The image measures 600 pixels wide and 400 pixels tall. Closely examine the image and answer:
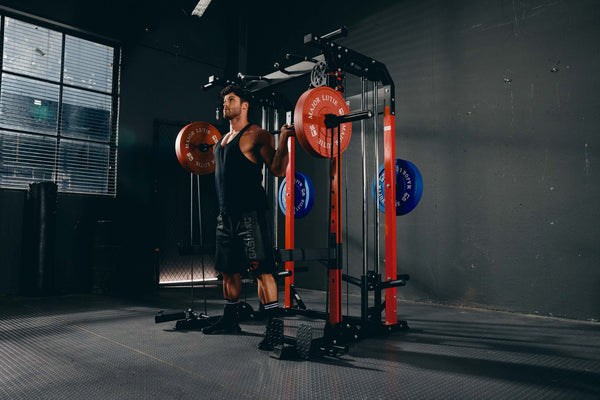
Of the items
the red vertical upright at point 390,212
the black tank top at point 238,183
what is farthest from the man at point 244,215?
the red vertical upright at point 390,212

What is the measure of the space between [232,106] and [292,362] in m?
1.75

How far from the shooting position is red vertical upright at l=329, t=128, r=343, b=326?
2631 mm

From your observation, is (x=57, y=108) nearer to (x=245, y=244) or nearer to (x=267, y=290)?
(x=245, y=244)

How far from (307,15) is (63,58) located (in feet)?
10.4

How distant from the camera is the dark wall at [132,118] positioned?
5082 millimetres

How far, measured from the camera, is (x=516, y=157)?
387 centimetres

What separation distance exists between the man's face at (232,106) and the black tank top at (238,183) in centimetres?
A: 17

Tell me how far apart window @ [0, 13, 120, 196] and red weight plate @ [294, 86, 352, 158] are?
3917mm

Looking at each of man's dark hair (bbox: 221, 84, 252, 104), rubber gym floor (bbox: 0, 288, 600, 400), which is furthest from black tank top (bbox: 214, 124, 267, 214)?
rubber gym floor (bbox: 0, 288, 600, 400)

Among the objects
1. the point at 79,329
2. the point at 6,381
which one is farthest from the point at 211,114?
the point at 6,381

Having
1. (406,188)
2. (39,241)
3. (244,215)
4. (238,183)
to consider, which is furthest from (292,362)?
(39,241)

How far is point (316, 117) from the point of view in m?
2.49

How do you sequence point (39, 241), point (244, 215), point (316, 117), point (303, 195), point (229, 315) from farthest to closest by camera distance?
point (39, 241) → point (303, 195) → point (229, 315) → point (244, 215) → point (316, 117)

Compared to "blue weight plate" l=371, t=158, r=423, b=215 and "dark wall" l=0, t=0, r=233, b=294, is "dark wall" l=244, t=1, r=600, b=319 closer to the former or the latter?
"blue weight plate" l=371, t=158, r=423, b=215
